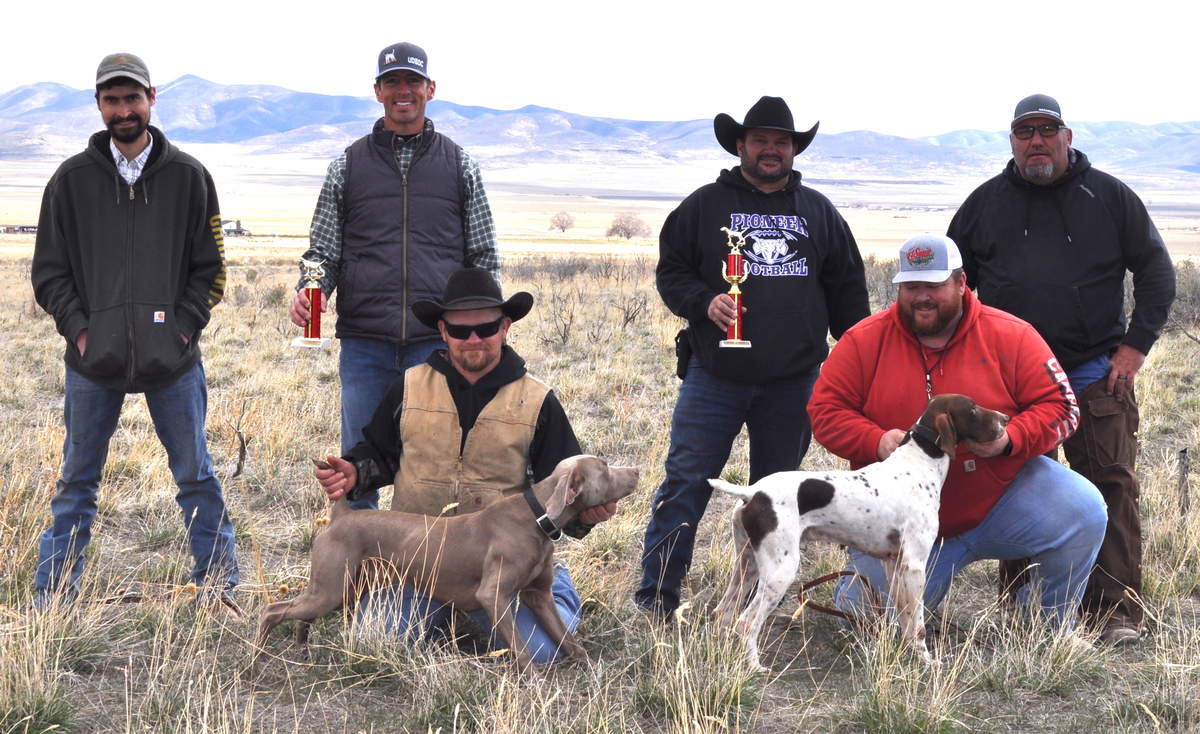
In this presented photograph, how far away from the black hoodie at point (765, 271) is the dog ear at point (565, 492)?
138 cm

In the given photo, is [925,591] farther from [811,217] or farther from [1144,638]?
[811,217]

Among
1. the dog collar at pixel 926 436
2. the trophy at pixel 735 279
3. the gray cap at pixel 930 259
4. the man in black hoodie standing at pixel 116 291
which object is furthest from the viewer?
the trophy at pixel 735 279

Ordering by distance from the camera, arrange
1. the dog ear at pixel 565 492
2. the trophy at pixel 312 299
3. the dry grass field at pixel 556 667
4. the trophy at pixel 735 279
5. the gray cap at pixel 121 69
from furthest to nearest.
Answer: the trophy at pixel 312 299 → the trophy at pixel 735 279 → the gray cap at pixel 121 69 → the dog ear at pixel 565 492 → the dry grass field at pixel 556 667

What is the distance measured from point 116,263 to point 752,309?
9.88ft

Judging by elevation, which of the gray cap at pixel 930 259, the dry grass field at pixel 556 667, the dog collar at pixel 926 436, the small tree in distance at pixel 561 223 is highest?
the gray cap at pixel 930 259

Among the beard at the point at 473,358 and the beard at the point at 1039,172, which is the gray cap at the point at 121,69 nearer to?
the beard at the point at 473,358

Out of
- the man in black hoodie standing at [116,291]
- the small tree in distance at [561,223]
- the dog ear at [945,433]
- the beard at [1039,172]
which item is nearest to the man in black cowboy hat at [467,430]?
the man in black hoodie standing at [116,291]

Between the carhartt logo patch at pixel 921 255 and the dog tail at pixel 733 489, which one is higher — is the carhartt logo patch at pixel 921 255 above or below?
above

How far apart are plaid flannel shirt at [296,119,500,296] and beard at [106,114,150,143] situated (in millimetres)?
878

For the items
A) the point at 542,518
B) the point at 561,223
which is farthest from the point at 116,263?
the point at 561,223

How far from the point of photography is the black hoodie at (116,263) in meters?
5.21

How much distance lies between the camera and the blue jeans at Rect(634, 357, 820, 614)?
565 centimetres

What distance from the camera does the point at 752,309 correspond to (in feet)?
18.2

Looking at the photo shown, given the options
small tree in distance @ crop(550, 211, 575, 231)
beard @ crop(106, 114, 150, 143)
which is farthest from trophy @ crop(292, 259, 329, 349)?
small tree in distance @ crop(550, 211, 575, 231)
